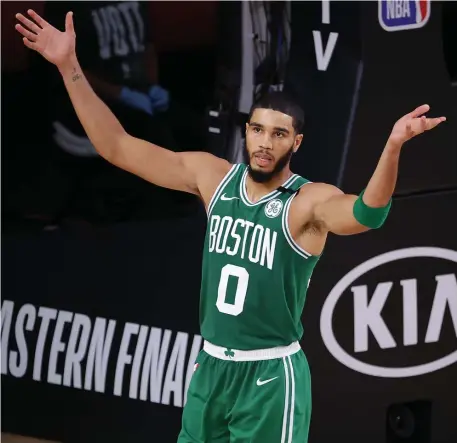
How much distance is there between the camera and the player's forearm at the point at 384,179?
12.7 feet

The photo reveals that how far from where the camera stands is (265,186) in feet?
14.4

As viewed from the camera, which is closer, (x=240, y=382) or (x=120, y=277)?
(x=240, y=382)

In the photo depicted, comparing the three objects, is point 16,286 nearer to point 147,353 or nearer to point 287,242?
point 147,353

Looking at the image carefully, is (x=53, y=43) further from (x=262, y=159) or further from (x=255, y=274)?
(x=255, y=274)

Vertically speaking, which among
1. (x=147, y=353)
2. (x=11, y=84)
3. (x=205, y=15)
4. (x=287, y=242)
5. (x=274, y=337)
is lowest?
(x=147, y=353)

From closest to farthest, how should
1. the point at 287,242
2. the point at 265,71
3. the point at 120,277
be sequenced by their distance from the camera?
the point at 287,242, the point at 265,71, the point at 120,277

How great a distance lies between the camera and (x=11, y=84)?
6.20m

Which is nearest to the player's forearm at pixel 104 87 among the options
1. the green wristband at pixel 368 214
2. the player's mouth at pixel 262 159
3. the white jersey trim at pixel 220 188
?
the white jersey trim at pixel 220 188

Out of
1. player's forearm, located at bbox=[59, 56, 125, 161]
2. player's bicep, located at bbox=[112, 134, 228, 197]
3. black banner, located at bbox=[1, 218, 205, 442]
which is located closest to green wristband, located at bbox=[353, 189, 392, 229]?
player's bicep, located at bbox=[112, 134, 228, 197]

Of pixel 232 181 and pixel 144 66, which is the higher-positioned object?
pixel 144 66

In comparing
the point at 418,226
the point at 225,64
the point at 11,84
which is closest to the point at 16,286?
the point at 11,84

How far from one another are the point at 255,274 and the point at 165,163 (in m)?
0.61

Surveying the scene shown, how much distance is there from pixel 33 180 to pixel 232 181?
6.79 ft

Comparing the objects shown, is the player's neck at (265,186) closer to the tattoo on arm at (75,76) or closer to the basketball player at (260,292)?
the basketball player at (260,292)
